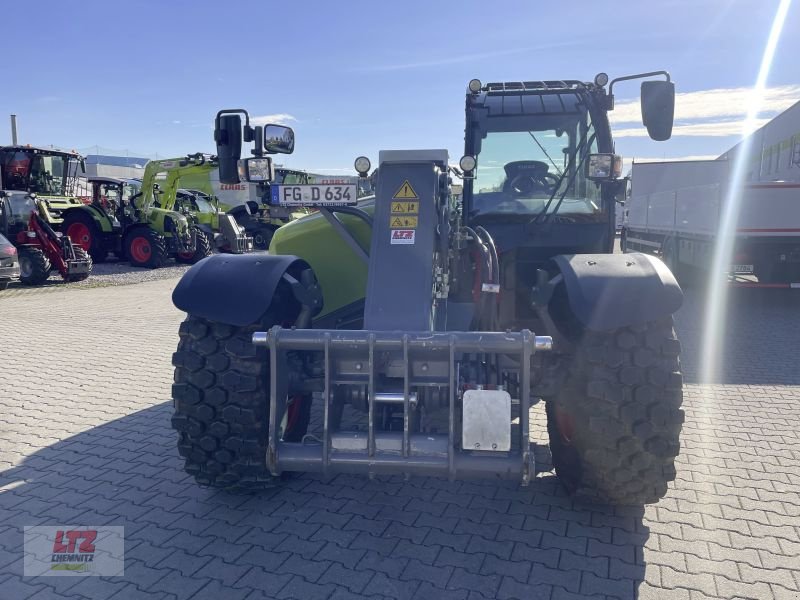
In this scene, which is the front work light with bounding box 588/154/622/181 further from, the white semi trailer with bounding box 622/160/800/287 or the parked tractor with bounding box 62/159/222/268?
the parked tractor with bounding box 62/159/222/268

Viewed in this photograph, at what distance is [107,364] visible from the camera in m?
6.91

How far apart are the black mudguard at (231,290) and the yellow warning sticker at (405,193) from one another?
0.72m

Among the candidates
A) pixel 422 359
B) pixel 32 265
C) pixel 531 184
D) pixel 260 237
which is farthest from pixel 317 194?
pixel 260 237

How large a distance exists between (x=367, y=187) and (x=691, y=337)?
5689 millimetres

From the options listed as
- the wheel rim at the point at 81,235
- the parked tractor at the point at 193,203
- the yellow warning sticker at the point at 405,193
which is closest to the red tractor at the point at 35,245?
the wheel rim at the point at 81,235

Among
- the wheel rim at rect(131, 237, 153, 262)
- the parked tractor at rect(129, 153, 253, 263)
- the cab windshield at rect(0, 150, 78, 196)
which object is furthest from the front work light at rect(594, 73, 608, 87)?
the cab windshield at rect(0, 150, 78, 196)

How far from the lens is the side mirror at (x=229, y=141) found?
3426 millimetres

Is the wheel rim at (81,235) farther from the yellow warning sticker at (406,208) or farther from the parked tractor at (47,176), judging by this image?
the yellow warning sticker at (406,208)

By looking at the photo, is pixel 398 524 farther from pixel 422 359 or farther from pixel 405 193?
pixel 405 193

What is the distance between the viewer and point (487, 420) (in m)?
2.76

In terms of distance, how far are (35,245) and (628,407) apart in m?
13.9

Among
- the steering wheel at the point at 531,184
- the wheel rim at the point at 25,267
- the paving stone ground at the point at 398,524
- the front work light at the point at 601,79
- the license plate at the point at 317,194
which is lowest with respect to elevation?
the paving stone ground at the point at 398,524

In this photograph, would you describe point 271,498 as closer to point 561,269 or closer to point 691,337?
point 561,269

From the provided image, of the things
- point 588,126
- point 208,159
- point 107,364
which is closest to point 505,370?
point 588,126
